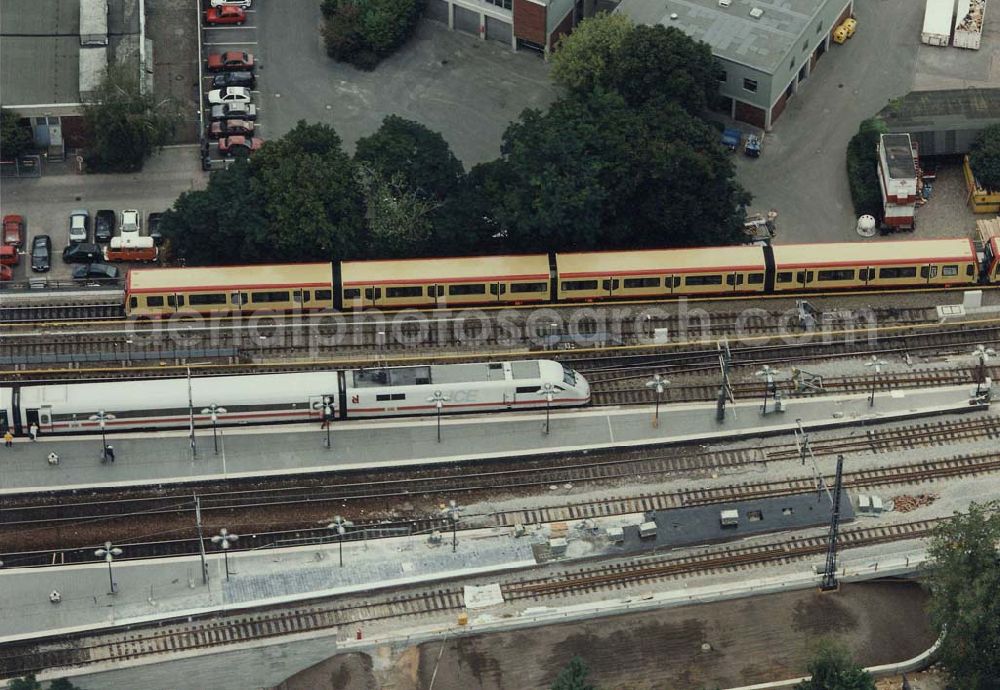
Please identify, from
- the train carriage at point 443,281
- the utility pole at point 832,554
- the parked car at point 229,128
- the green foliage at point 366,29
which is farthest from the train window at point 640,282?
the parked car at point 229,128

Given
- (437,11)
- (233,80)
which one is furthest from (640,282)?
(233,80)

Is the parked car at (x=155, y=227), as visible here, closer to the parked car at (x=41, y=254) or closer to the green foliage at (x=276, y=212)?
the green foliage at (x=276, y=212)

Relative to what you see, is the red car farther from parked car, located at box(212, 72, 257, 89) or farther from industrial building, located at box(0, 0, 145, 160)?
parked car, located at box(212, 72, 257, 89)

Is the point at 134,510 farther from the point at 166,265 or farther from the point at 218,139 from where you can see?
the point at 218,139

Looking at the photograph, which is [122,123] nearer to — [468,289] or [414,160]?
[414,160]

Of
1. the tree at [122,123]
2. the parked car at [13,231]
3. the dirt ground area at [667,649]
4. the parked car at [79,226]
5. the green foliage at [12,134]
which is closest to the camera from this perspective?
the dirt ground area at [667,649]

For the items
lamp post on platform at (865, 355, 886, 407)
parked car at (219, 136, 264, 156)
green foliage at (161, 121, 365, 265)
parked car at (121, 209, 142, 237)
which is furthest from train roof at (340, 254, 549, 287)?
lamp post on platform at (865, 355, 886, 407)
